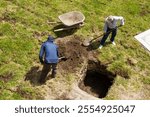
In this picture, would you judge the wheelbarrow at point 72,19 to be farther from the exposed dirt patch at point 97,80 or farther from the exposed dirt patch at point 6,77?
the exposed dirt patch at point 6,77

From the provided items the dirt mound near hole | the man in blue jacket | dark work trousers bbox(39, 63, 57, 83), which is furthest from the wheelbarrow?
the man in blue jacket

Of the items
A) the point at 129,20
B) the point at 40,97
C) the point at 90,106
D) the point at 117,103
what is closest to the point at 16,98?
the point at 40,97

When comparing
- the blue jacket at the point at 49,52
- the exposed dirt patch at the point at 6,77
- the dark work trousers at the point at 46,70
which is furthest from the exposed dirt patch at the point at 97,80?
the exposed dirt patch at the point at 6,77

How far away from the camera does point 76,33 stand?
1512cm

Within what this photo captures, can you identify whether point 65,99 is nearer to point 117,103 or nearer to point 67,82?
point 67,82

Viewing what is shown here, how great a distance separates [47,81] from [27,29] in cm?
316

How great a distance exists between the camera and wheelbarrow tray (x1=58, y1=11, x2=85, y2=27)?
15062 millimetres

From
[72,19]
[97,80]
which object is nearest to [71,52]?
[97,80]

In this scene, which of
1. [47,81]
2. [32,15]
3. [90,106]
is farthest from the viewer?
[32,15]

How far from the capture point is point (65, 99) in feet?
40.9

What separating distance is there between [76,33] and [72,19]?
686 mm

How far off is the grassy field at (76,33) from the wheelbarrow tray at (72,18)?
0.51 meters

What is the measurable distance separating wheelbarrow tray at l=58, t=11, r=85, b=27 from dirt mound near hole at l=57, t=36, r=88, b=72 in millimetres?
714

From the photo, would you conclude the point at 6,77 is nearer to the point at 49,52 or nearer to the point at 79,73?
the point at 49,52
